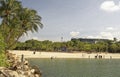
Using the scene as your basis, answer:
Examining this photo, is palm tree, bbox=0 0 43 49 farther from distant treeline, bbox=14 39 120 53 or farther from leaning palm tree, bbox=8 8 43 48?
distant treeline, bbox=14 39 120 53

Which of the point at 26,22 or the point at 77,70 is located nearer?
the point at 77,70

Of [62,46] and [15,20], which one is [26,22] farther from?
[62,46]

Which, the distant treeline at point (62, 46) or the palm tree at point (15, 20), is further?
the distant treeline at point (62, 46)

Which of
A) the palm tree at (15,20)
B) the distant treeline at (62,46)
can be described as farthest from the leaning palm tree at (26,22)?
the distant treeline at (62,46)

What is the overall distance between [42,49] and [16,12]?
298 feet

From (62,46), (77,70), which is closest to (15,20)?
(77,70)

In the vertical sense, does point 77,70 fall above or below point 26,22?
below

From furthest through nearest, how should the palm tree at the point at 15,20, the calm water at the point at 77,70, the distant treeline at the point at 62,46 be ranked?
the distant treeline at the point at 62,46 → the palm tree at the point at 15,20 → the calm water at the point at 77,70

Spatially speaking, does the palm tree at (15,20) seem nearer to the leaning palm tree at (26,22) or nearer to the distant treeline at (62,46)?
the leaning palm tree at (26,22)

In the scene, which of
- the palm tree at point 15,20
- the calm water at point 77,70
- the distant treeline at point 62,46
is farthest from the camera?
the distant treeline at point 62,46

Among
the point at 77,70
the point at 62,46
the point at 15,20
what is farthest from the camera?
the point at 62,46

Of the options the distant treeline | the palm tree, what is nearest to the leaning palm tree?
the palm tree

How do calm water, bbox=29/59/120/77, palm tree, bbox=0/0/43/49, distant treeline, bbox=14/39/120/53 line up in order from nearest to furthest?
calm water, bbox=29/59/120/77
palm tree, bbox=0/0/43/49
distant treeline, bbox=14/39/120/53

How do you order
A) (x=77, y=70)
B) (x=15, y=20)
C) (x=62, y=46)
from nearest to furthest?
(x=77, y=70) → (x=15, y=20) → (x=62, y=46)
